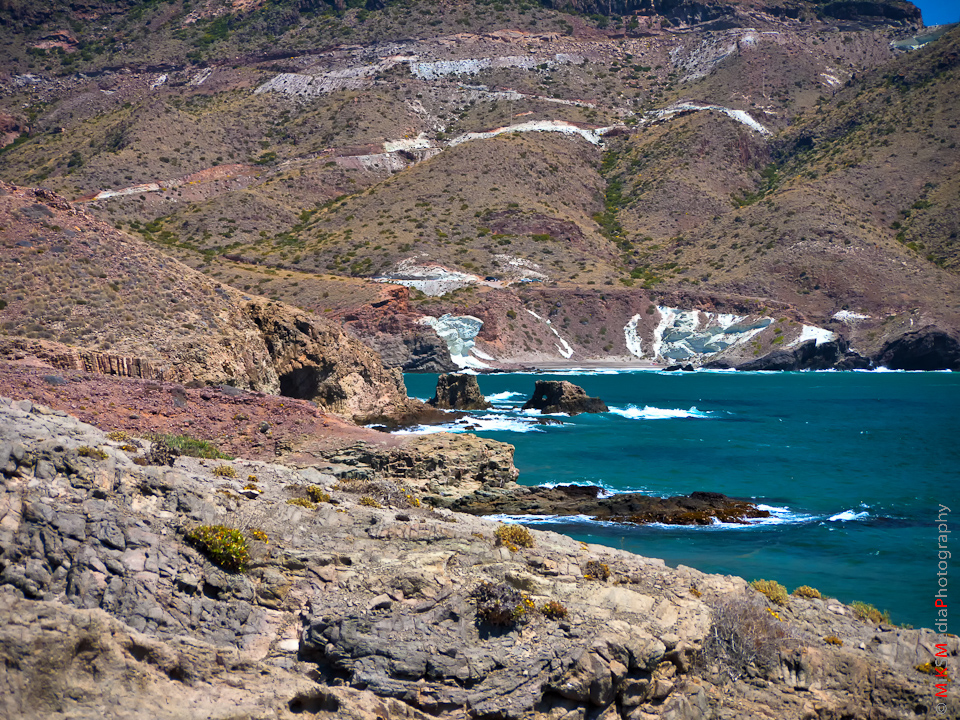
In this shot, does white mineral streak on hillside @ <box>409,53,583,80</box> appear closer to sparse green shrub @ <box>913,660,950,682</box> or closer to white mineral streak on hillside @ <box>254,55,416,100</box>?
white mineral streak on hillside @ <box>254,55,416,100</box>

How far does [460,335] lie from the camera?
111250mm

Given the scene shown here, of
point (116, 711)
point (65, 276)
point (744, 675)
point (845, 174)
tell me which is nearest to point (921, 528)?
point (744, 675)

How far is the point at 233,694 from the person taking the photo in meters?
7.52

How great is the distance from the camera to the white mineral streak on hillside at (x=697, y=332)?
383 feet

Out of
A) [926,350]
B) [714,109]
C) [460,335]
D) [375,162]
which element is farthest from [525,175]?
[926,350]

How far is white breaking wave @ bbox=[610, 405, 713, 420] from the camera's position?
185 feet

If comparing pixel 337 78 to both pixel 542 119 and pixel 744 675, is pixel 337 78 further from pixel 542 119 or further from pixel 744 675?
pixel 744 675

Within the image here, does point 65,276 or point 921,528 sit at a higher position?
point 65,276

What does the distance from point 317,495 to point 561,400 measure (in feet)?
143

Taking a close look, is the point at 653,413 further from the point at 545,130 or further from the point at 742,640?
the point at 545,130

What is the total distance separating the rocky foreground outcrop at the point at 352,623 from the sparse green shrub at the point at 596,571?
0.13 ft

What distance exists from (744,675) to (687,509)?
17.2 metres

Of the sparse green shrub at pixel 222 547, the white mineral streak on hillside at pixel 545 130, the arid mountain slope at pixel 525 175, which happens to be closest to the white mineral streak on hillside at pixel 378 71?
the arid mountain slope at pixel 525 175

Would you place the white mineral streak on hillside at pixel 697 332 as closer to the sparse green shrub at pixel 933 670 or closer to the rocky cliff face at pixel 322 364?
the rocky cliff face at pixel 322 364
